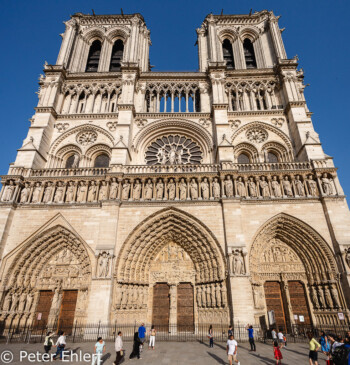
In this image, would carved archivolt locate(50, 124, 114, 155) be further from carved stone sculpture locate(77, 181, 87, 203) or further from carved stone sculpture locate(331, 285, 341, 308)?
carved stone sculpture locate(331, 285, 341, 308)

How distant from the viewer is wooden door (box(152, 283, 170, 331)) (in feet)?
37.3

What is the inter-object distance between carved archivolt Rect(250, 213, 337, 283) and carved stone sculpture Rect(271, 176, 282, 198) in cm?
111

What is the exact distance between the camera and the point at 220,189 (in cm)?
1268

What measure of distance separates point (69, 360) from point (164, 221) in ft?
22.5

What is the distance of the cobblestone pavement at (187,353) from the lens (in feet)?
21.6

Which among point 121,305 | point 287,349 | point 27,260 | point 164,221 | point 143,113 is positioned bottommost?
point 287,349

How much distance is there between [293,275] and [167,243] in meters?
6.53

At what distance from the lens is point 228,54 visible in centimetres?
2228

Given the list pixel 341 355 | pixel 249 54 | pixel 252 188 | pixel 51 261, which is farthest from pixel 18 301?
pixel 249 54

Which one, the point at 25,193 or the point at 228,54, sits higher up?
the point at 228,54

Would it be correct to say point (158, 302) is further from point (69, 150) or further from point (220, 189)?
point (69, 150)

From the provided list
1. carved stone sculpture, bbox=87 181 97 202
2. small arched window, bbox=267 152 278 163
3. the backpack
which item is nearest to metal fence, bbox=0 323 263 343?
the backpack

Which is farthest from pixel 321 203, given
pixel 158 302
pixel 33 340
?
pixel 33 340

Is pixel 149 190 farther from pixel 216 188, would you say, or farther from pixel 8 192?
pixel 8 192
